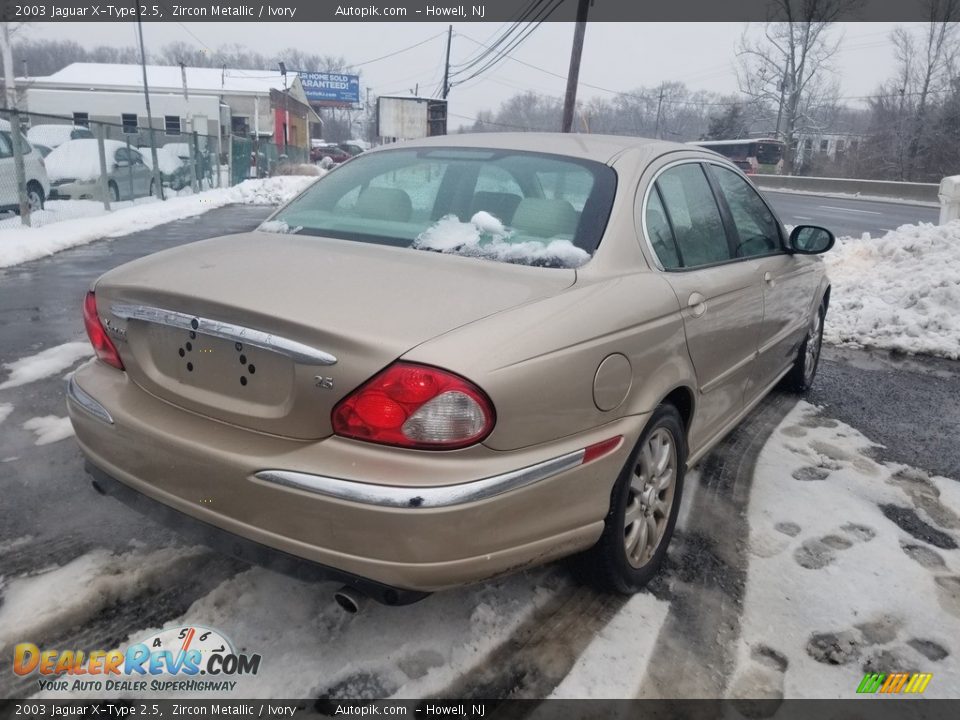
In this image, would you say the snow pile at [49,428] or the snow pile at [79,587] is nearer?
the snow pile at [79,587]

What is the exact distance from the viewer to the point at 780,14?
43469mm

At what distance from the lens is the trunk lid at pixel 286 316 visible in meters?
1.92

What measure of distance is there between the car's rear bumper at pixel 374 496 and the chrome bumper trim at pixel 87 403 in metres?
0.04

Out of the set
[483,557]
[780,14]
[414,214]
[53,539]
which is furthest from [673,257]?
[780,14]

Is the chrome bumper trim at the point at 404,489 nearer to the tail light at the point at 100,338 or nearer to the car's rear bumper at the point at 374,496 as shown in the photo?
the car's rear bumper at the point at 374,496

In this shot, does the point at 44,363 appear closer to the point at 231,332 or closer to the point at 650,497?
the point at 231,332

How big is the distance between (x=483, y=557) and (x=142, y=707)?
3.46 feet

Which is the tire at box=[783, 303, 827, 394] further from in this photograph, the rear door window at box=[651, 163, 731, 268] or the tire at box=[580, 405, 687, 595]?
the tire at box=[580, 405, 687, 595]

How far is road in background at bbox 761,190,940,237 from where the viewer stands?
57.6 ft

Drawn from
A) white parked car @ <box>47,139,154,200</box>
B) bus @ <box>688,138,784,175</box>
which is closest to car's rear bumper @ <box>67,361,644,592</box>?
white parked car @ <box>47,139,154,200</box>

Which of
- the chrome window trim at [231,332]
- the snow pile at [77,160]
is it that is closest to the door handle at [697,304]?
the chrome window trim at [231,332]

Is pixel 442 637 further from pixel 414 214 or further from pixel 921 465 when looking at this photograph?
pixel 921 465

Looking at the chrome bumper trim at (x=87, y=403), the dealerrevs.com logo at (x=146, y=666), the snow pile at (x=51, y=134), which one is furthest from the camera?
the snow pile at (x=51, y=134)

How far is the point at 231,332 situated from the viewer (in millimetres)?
2031
